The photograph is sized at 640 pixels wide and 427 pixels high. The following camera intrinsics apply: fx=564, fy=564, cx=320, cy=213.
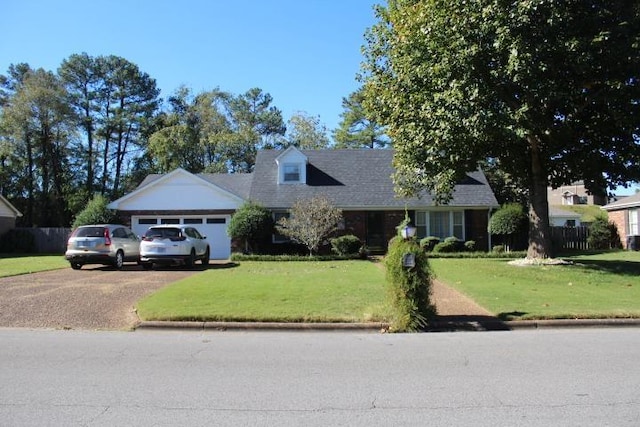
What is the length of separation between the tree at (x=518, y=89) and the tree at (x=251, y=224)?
8323 mm

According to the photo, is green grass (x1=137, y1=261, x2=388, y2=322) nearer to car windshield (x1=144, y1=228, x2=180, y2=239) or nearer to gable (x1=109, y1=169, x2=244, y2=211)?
car windshield (x1=144, y1=228, x2=180, y2=239)

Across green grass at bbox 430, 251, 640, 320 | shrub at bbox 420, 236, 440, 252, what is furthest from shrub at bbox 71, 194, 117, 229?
green grass at bbox 430, 251, 640, 320

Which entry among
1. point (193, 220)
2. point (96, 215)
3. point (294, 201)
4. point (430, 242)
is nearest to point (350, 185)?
point (294, 201)

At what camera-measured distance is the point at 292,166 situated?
30.7 m

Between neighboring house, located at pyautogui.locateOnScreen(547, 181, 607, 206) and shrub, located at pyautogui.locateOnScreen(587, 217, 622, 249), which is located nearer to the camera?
shrub, located at pyautogui.locateOnScreen(587, 217, 622, 249)

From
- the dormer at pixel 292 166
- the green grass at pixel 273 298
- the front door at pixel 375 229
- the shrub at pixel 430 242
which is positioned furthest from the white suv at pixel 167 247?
the shrub at pixel 430 242

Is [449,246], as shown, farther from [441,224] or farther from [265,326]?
[265,326]

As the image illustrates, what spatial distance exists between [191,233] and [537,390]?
17.3 meters

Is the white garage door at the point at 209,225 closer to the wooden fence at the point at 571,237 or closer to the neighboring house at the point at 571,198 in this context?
the wooden fence at the point at 571,237

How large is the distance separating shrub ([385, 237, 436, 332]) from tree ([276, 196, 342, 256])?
14280 mm

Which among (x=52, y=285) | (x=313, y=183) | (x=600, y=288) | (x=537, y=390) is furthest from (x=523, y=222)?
(x=537, y=390)

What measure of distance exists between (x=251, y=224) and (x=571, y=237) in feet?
63.3

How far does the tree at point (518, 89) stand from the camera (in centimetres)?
1570

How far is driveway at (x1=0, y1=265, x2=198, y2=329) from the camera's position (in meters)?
11.1
